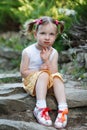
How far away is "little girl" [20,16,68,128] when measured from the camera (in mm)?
3953

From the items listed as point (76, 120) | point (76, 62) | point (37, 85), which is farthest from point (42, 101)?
point (76, 62)

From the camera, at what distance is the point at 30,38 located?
7164 mm

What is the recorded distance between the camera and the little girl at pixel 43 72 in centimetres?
395

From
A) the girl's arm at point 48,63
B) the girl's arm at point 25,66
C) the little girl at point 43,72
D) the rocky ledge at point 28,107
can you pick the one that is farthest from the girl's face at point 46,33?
the rocky ledge at point 28,107

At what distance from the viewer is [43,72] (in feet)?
13.4

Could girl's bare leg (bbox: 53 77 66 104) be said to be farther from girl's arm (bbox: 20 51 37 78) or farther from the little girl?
girl's arm (bbox: 20 51 37 78)

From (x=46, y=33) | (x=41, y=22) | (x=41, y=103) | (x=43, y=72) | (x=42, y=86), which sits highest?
(x=41, y=22)

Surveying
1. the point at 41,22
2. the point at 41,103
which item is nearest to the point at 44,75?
the point at 41,103

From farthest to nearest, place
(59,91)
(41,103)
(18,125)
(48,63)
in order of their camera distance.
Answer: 1. (48,63)
2. (59,91)
3. (41,103)
4. (18,125)

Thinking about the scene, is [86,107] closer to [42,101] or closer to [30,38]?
[42,101]

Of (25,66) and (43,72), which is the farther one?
(25,66)

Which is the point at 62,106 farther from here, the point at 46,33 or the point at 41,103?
the point at 46,33

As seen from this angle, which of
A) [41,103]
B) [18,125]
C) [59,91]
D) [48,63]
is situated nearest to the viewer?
[18,125]

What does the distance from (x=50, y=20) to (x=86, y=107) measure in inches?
39.9
